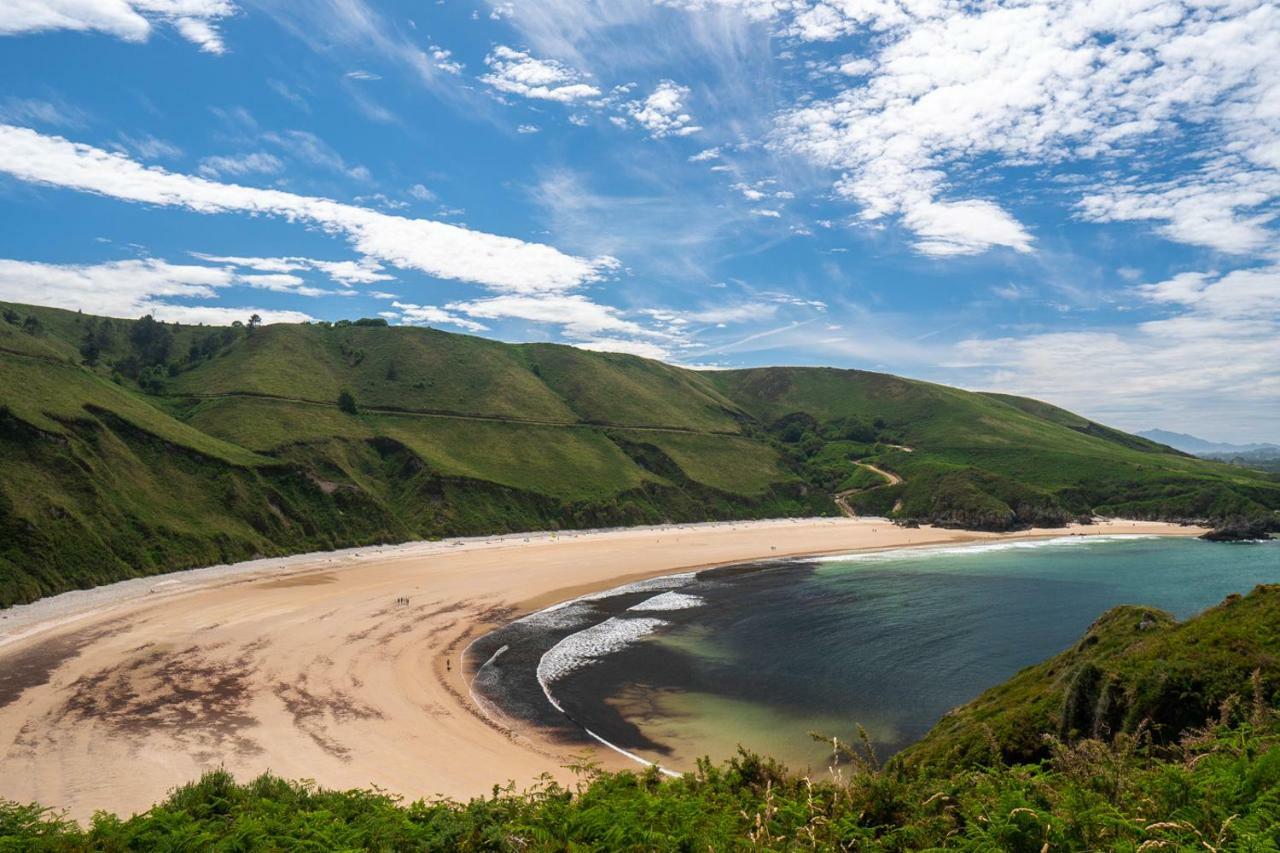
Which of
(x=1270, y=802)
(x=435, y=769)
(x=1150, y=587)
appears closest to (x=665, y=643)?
(x=435, y=769)

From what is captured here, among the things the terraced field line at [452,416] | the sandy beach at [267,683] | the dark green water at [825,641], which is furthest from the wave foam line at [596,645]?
the terraced field line at [452,416]

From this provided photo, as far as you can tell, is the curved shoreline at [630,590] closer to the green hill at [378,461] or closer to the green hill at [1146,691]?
the green hill at [1146,691]

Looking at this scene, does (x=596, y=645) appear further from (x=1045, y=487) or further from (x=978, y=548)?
(x=1045, y=487)

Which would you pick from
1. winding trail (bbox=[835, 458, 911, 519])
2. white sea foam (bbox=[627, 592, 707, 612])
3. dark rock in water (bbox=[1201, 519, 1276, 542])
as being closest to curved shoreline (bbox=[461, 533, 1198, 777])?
white sea foam (bbox=[627, 592, 707, 612])

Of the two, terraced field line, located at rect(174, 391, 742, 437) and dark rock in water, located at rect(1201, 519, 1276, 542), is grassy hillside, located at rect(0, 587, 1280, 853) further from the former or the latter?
dark rock in water, located at rect(1201, 519, 1276, 542)

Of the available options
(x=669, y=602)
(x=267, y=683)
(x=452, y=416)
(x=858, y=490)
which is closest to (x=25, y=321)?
(x=452, y=416)

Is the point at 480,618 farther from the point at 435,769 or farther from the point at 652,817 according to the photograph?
the point at 652,817

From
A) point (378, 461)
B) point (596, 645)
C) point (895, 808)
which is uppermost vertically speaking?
point (378, 461)
